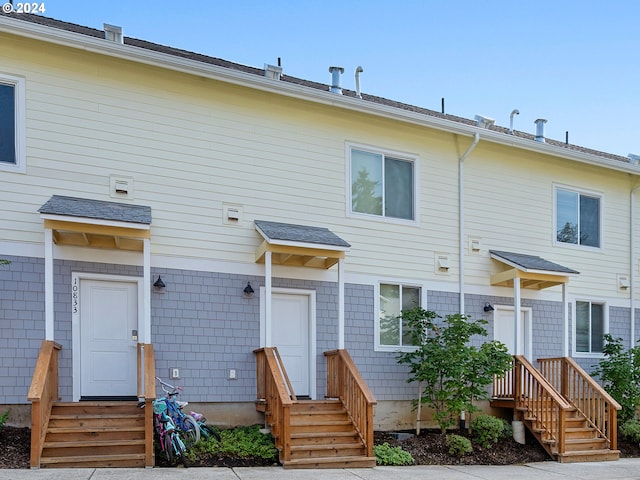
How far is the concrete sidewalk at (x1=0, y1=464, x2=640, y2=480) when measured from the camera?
21.8 feet

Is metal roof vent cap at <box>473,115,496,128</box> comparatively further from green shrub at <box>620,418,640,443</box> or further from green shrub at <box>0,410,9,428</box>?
Answer: green shrub at <box>0,410,9,428</box>

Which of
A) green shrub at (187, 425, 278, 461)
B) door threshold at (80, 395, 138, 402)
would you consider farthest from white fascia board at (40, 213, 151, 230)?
green shrub at (187, 425, 278, 461)

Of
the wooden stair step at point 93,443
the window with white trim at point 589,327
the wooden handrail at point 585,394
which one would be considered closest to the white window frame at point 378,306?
the wooden handrail at point 585,394

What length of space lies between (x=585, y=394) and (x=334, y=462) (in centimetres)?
543

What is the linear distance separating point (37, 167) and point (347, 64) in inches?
230

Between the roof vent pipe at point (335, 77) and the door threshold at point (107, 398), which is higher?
the roof vent pipe at point (335, 77)

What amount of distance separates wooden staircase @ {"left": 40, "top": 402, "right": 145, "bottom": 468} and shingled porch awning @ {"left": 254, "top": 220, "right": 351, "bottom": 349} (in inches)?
88.1

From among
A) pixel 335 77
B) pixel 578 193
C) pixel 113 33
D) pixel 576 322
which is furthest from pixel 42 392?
pixel 578 193

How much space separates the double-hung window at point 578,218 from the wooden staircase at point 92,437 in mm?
8962

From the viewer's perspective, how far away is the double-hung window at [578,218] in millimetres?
12682

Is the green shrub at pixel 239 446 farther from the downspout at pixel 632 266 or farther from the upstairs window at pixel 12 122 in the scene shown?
the downspout at pixel 632 266

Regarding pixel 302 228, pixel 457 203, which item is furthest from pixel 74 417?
pixel 457 203

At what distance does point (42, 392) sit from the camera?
6938mm

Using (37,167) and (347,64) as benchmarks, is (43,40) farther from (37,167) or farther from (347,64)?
(347,64)
